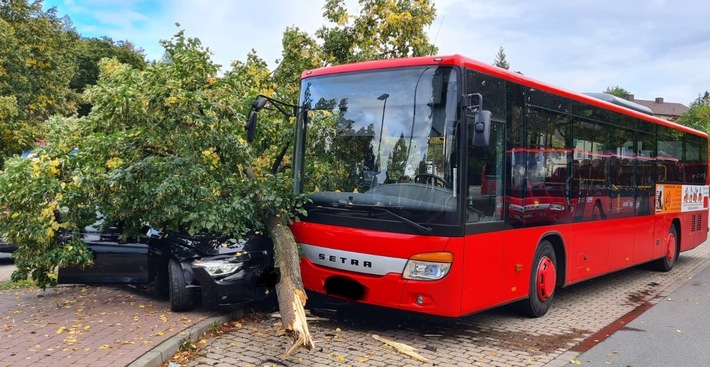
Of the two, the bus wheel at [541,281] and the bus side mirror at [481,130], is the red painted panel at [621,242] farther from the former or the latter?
the bus side mirror at [481,130]

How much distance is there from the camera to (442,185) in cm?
622

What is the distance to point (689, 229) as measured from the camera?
13.7m

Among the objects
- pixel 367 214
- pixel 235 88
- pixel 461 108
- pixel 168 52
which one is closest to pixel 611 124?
pixel 461 108

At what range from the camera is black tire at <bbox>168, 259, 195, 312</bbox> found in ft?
23.5

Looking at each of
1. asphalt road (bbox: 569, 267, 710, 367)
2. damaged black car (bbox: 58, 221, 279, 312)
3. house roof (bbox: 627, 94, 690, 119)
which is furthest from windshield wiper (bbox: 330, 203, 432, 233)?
house roof (bbox: 627, 94, 690, 119)

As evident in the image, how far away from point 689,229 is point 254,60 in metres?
10.3

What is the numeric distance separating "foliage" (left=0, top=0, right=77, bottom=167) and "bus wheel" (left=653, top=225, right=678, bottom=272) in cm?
1855

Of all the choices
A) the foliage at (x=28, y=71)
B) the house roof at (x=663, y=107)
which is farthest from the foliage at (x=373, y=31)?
the house roof at (x=663, y=107)

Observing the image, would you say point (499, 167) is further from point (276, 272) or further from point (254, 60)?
point (254, 60)

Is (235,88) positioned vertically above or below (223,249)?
above

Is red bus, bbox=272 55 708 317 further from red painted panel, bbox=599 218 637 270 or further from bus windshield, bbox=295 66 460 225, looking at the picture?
red painted panel, bbox=599 218 637 270

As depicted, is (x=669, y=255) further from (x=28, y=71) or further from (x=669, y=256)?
(x=28, y=71)

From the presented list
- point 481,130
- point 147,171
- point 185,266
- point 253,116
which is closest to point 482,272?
point 481,130

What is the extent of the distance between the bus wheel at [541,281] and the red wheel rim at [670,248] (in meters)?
5.81
